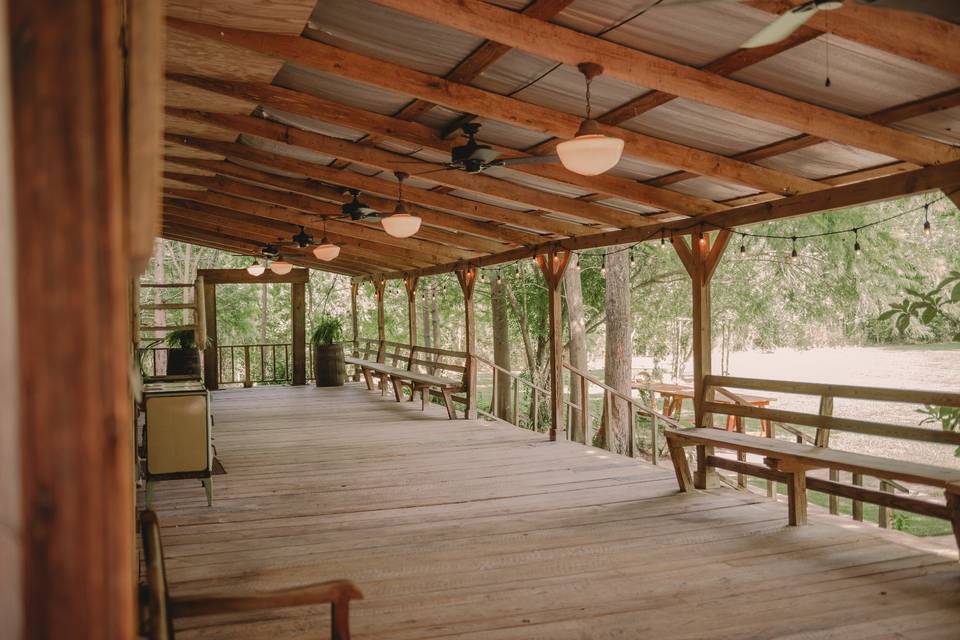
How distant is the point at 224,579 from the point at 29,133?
348 cm

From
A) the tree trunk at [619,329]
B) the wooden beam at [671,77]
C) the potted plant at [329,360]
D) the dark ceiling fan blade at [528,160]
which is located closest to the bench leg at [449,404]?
the tree trunk at [619,329]

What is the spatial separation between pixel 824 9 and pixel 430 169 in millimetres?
4249

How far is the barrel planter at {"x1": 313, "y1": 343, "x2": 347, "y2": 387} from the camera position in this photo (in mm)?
14164

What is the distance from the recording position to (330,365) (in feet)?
46.6

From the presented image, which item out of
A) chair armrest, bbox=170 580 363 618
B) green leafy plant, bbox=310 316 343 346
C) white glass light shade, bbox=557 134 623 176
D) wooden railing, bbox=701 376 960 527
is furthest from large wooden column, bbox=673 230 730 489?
green leafy plant, bbox=310 316 343 346

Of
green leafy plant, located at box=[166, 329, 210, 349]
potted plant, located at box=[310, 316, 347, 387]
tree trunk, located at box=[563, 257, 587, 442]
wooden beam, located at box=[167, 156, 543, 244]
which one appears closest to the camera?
wooden beam, located at box=[167, 156, 543, 244]

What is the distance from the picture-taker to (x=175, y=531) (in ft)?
15.6

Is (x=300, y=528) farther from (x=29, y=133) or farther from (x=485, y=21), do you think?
(x=29, y=133)

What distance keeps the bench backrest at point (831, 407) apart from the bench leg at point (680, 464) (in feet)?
1.57

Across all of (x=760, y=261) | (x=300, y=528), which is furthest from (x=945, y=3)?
(x=760, y=261)

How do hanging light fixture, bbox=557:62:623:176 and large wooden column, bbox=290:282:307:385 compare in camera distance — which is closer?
hanging light fixture, bbox=557:62:623:176

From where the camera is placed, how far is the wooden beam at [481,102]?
404cm

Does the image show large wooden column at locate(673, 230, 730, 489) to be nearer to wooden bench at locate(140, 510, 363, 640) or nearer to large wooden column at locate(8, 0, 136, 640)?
wooden bench at locate(140, 510, 363, 640)

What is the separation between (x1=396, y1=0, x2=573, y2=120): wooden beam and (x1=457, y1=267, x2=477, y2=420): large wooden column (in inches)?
202
